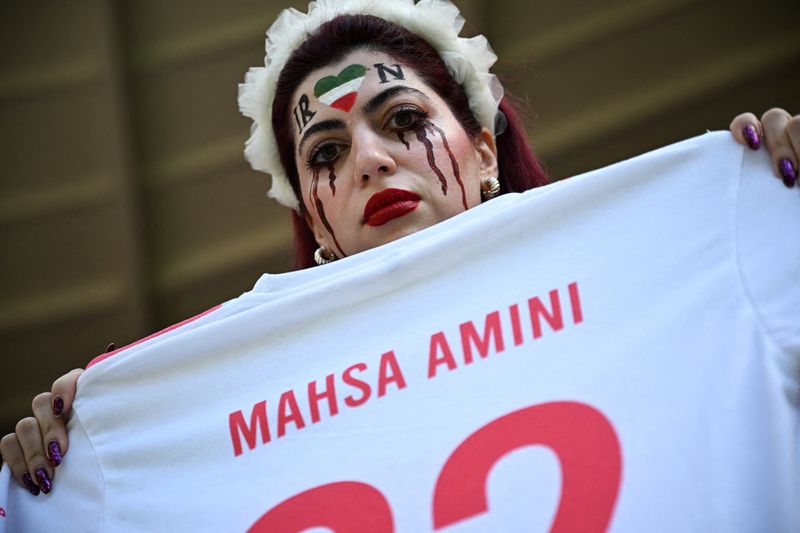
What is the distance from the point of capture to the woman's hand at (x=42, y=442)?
1.73 m

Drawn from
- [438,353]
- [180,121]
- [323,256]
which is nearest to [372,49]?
[323,256]

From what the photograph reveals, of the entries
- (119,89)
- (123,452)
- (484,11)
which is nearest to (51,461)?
(123,452)

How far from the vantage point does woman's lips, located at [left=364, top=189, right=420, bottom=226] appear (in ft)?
6.24

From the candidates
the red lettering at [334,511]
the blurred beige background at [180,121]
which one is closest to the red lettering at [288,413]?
the red lettering at [334,511]

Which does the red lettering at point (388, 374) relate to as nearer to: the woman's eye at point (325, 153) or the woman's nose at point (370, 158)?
the woman's nose at point (370, 158)

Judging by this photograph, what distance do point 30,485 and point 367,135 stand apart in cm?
87

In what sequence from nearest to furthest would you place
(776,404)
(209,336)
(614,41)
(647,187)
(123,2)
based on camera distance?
1. (776,404)
2. (647,187)
3. (209,336)
4. (123,2)
5. (614,41)

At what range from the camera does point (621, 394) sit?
1.42 metres

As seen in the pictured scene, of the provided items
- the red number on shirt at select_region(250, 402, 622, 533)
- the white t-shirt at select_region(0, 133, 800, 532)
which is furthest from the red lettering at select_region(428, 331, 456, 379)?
the red number on shirt at select_region(250, 402, 622, 533)

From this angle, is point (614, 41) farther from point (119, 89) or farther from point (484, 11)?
point (119, 89)

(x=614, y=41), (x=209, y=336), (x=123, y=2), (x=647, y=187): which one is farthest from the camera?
(x=614, y=41)

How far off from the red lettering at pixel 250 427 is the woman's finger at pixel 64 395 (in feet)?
1.02

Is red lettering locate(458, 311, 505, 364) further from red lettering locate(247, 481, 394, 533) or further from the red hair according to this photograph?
the red hair

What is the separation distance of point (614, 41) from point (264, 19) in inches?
51.6
